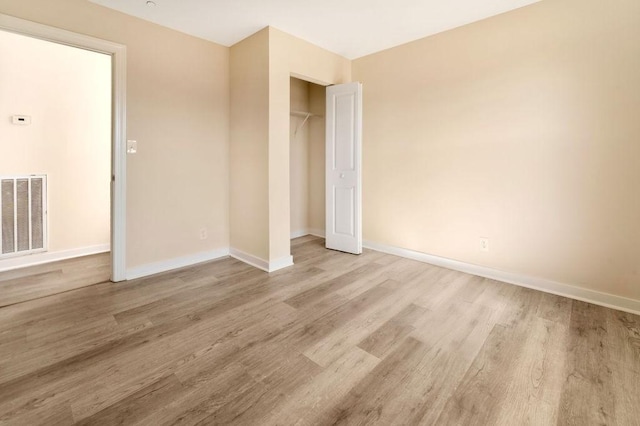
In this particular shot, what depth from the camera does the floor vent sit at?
3.09 metres

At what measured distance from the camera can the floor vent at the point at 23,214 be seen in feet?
10.1

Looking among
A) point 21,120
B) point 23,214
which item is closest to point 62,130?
point 21,120

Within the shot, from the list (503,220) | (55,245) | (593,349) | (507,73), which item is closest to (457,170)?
(503,220)

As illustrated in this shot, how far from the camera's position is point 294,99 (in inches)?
180

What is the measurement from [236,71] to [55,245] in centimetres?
294

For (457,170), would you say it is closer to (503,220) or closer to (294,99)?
(503,220)

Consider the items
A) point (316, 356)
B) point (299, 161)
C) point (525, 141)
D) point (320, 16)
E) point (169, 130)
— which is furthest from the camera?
point (299, 161)

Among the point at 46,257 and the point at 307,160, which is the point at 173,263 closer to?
the point at 46,257

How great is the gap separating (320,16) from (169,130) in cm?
191

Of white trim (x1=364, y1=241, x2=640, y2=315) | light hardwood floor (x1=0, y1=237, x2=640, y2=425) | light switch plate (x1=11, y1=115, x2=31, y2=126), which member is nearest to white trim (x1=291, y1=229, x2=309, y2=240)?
white trim (x1=364, y1=241, x2=640, y2=315)

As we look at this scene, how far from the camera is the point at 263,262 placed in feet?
10.4

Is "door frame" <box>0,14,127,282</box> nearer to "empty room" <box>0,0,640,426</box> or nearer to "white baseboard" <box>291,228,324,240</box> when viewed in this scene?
"empty room" <box>0,0,640,426</box>

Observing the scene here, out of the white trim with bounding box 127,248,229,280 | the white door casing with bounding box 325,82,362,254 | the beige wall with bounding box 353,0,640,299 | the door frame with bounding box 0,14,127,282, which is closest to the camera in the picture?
the beige wall with bounding box 353,0,640,299

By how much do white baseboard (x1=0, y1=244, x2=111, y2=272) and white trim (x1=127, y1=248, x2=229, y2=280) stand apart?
4.24ft
